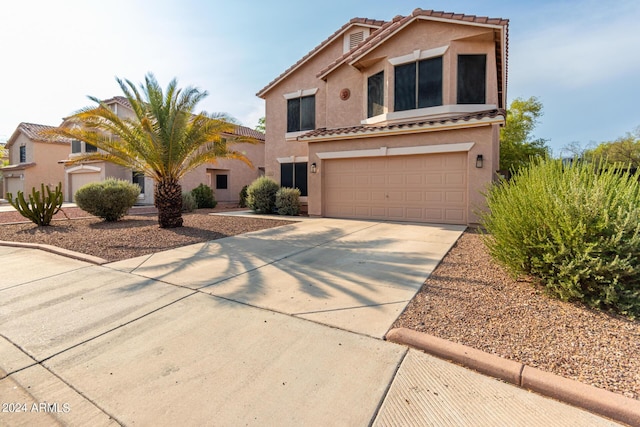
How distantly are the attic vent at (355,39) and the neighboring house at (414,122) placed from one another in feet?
1.15

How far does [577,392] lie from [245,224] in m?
10.3

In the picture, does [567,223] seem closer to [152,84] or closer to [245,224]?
[245,224]

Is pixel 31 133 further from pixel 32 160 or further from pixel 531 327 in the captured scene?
pixel 531 327

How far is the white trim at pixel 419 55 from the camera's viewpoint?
11461mm

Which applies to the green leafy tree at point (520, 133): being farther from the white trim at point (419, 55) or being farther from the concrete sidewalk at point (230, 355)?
the concrete sidewalk at point (230, 355)

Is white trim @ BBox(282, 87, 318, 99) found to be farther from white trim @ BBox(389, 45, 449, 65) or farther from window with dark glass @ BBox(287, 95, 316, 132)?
white trim @ BBox(389, 45, 449, 65)

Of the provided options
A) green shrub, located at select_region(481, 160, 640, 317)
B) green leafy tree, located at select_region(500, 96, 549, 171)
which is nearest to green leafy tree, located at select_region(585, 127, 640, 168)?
green leafy tree, located at select_region(500, 96, 549, 171)

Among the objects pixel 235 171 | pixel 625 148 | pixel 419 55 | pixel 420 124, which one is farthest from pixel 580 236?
pixel 625 148

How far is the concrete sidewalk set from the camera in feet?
7.60

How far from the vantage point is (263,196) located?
1518 centimetres

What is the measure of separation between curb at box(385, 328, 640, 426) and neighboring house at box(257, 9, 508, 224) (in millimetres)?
8131

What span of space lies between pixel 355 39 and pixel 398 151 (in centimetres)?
739

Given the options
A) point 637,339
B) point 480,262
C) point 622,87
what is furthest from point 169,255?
point 622,87

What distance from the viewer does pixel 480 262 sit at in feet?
19.5
